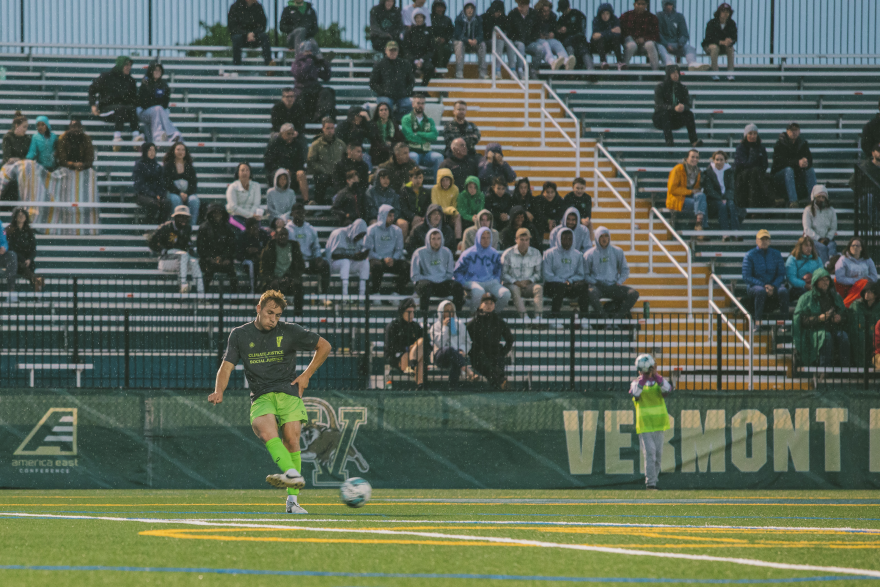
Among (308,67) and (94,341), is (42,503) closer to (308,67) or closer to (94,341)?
(94,341)

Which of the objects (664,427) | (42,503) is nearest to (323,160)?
(664,427)

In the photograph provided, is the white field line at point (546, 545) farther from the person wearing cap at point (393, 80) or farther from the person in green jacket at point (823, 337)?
the person wearing cap at point (393, 80)

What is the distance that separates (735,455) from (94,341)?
28.1 ft

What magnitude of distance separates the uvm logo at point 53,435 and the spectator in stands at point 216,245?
2967mm

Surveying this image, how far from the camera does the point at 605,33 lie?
26.5 m

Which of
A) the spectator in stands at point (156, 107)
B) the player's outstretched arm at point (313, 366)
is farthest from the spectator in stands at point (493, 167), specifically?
the player's outstretched arm at point (313, 366)

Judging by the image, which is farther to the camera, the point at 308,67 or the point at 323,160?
the point at 308,67

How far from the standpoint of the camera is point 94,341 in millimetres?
15773

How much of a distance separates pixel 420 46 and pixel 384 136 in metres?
3.43

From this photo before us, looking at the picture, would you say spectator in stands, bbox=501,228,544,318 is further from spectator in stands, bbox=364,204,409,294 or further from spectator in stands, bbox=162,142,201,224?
spectator in stands, bbox=162,142,201,224

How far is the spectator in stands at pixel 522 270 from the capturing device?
18.1 metres

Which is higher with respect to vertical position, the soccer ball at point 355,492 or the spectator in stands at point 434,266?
the spectator in stands at point 434,266

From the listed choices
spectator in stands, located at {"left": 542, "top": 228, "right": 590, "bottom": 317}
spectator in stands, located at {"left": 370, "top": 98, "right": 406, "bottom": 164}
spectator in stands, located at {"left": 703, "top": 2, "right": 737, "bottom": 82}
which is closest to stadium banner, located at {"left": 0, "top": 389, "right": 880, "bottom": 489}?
spectator in stands, located at {"left": 542, "top": 228, "right": 590, "bottom": 317}

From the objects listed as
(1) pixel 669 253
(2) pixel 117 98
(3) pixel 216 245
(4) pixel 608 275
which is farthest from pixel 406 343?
(2) pixel 117 98
